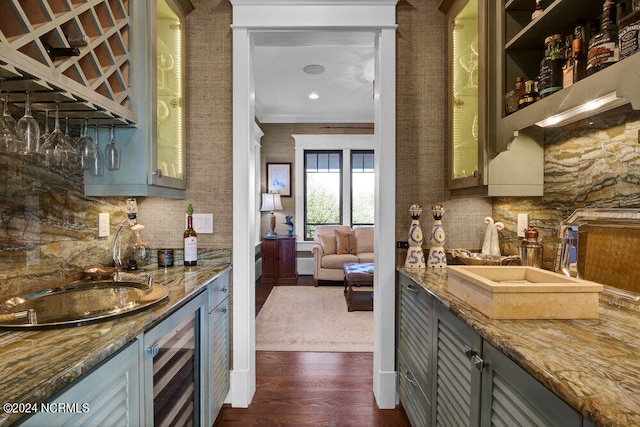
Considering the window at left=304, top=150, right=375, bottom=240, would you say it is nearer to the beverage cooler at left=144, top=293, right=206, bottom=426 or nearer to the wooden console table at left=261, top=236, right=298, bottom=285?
the wooden console table at left=261, top=236, right=298, bottom=285

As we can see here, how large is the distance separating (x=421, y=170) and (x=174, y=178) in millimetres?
1566

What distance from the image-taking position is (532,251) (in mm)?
1733

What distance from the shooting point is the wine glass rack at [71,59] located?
103 centimetres

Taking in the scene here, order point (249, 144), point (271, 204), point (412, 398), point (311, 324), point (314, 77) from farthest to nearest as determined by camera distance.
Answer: point (271, 204) → point (314, 77) → point (311, 324) → point (249, 144) → point (412, 398)

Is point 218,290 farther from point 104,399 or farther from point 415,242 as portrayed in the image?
point 415,242

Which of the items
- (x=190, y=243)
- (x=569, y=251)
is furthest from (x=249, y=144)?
(x=569, y=251)

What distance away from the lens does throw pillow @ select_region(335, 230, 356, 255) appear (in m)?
5.88

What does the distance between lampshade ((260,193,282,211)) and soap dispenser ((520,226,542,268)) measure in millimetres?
4766

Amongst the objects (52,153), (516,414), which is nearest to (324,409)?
(516,414)

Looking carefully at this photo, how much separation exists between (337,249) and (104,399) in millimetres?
5046

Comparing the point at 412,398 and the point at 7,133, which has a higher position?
the point at 7,133

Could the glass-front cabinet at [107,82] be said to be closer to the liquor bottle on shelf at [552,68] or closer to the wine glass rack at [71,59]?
the wine glass rack at [71,59]

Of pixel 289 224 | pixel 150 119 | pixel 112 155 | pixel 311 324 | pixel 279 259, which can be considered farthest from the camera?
pixel 289 224

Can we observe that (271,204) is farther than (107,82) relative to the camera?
Yes
